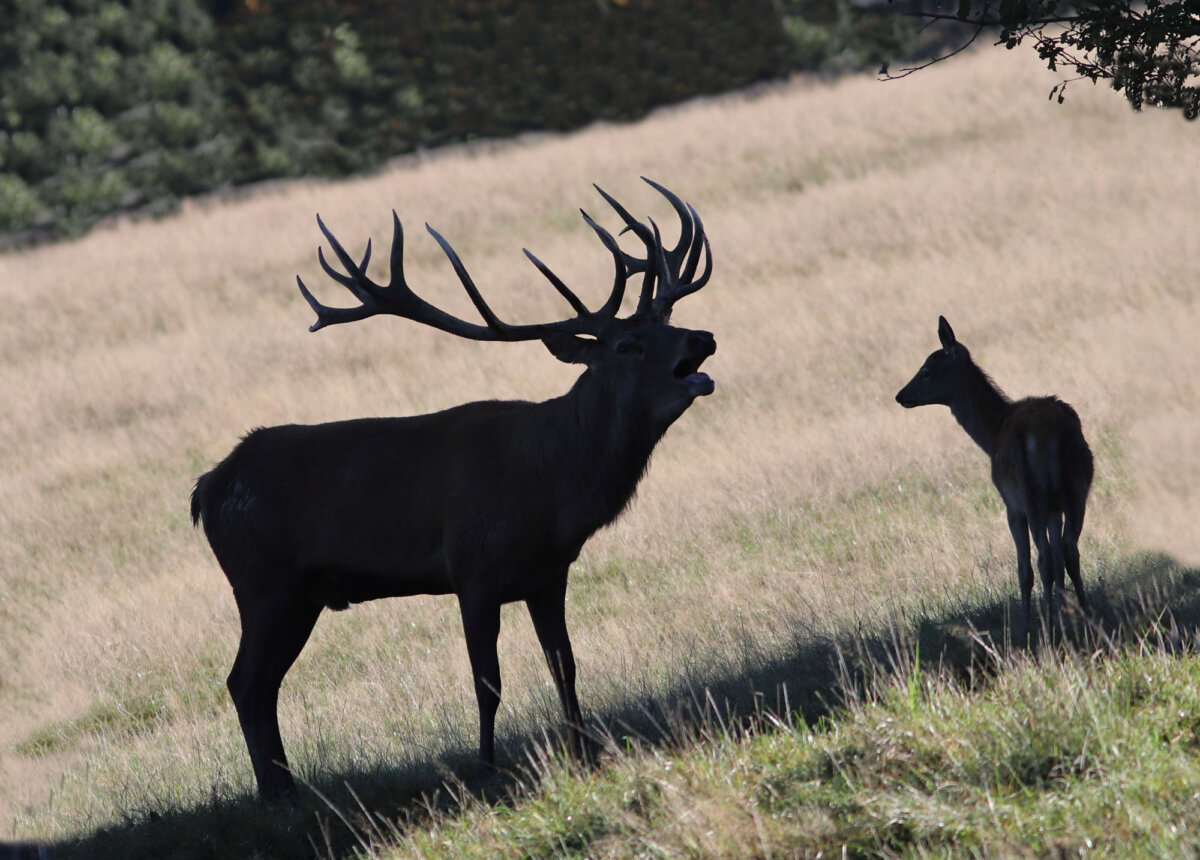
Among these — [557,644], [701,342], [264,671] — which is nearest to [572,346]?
[701,342]

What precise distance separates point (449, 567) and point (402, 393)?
992 centimetres

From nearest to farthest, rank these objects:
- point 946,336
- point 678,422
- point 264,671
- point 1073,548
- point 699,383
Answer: point 699,383, point 264,671, point 1073,548, point 946,336, point 678,422

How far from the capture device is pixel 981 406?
30.8 ft

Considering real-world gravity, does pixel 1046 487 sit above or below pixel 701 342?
below

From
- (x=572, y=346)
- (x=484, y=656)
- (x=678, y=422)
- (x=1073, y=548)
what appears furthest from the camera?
(x=678, y=422)

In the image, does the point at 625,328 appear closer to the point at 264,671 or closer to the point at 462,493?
the point at 462,493

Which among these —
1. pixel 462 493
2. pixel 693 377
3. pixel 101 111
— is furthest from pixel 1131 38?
pixel 101 111

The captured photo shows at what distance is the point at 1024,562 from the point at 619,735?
2596 millimetres

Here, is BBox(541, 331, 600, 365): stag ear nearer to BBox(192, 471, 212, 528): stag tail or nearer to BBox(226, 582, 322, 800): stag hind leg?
BBox(226, 582, 322, 800): stag hind leg

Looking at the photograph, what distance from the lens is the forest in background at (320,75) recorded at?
102 ft

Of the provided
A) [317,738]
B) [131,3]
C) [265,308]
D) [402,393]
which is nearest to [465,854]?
[317,738]

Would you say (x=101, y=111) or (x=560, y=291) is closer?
(x=560, y=291)

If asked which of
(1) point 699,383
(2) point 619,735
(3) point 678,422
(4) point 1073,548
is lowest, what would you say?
(3) point 678,422

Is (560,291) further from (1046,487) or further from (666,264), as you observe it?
(1046,487)
